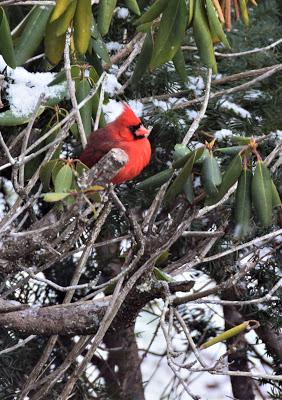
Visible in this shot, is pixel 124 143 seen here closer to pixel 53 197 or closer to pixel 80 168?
pixel 80 168

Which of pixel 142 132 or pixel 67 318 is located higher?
pixel 142 132

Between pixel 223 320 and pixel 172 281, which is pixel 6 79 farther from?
pixel 223 320

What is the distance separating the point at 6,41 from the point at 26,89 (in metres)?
0.55

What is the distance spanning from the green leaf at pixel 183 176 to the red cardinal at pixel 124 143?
547 millimetres

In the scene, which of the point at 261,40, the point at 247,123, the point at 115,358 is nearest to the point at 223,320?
the point at 115,358

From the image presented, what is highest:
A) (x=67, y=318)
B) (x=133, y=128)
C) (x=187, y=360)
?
(x=133, y=128)

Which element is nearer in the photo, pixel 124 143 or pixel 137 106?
pixel 124 143

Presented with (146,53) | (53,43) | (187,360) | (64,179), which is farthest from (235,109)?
(64,179)

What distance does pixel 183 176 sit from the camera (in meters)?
2.25

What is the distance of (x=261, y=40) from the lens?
3.86 metres

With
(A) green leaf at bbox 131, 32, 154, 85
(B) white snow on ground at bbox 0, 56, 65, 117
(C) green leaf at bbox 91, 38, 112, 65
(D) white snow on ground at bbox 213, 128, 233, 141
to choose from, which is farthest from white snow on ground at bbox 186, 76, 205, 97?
(C) green leaf at bbox 91, 38, 112, 65

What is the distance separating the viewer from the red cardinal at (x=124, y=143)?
290 cm

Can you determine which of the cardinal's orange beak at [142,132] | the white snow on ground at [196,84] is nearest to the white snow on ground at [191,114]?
the white snow on ground at [196,84]

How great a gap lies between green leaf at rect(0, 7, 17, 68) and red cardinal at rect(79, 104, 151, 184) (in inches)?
21.5
